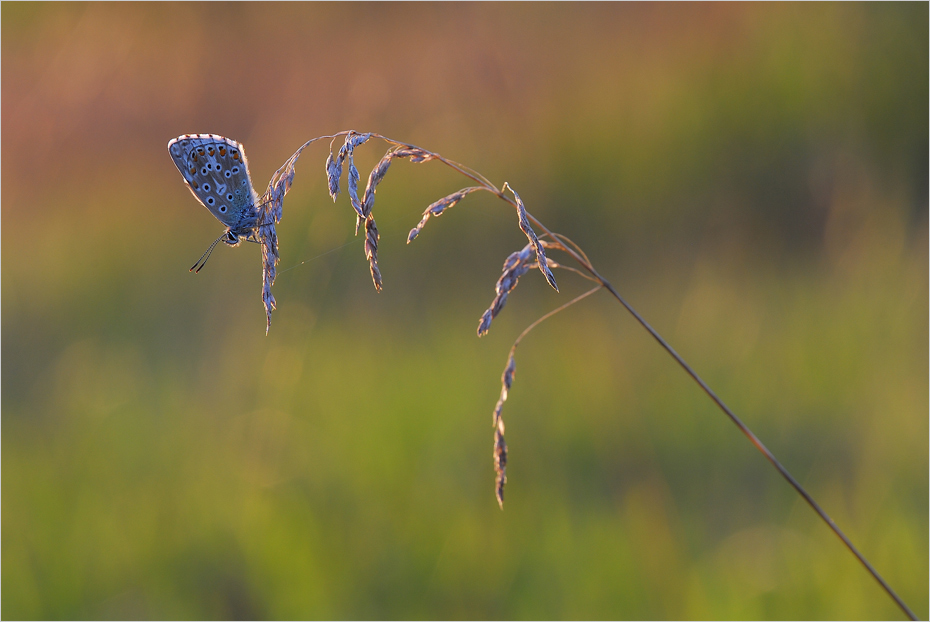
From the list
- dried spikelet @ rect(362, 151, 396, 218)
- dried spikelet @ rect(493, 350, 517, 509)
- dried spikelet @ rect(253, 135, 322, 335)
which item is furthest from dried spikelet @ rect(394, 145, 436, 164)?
dried spikelet @ rect(493, 350, 517, 509)

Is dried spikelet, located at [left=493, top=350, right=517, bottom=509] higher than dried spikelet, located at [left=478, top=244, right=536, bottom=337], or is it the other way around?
dried spikelet, located at [left=478, top=244, right=536, bottom=337]

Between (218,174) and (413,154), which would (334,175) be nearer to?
(413,154)

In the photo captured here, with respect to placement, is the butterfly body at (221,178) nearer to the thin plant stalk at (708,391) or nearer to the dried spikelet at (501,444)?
the thin plant stalk at (708,391)

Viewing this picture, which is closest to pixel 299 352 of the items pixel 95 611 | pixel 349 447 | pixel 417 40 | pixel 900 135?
pixel 349 447

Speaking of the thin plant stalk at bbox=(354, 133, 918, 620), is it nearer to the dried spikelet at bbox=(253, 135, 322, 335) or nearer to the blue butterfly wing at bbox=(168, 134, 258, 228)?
the dried spikelet at bbox=(253, 135, 322, 335)

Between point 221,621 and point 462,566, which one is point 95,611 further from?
point 462,566

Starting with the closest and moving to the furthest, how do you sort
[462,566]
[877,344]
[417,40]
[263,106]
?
[462,566], [877,344], [417,40], [263,106]

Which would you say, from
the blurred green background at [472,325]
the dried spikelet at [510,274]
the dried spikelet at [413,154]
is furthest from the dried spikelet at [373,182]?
the blurred green background at [472,325]
